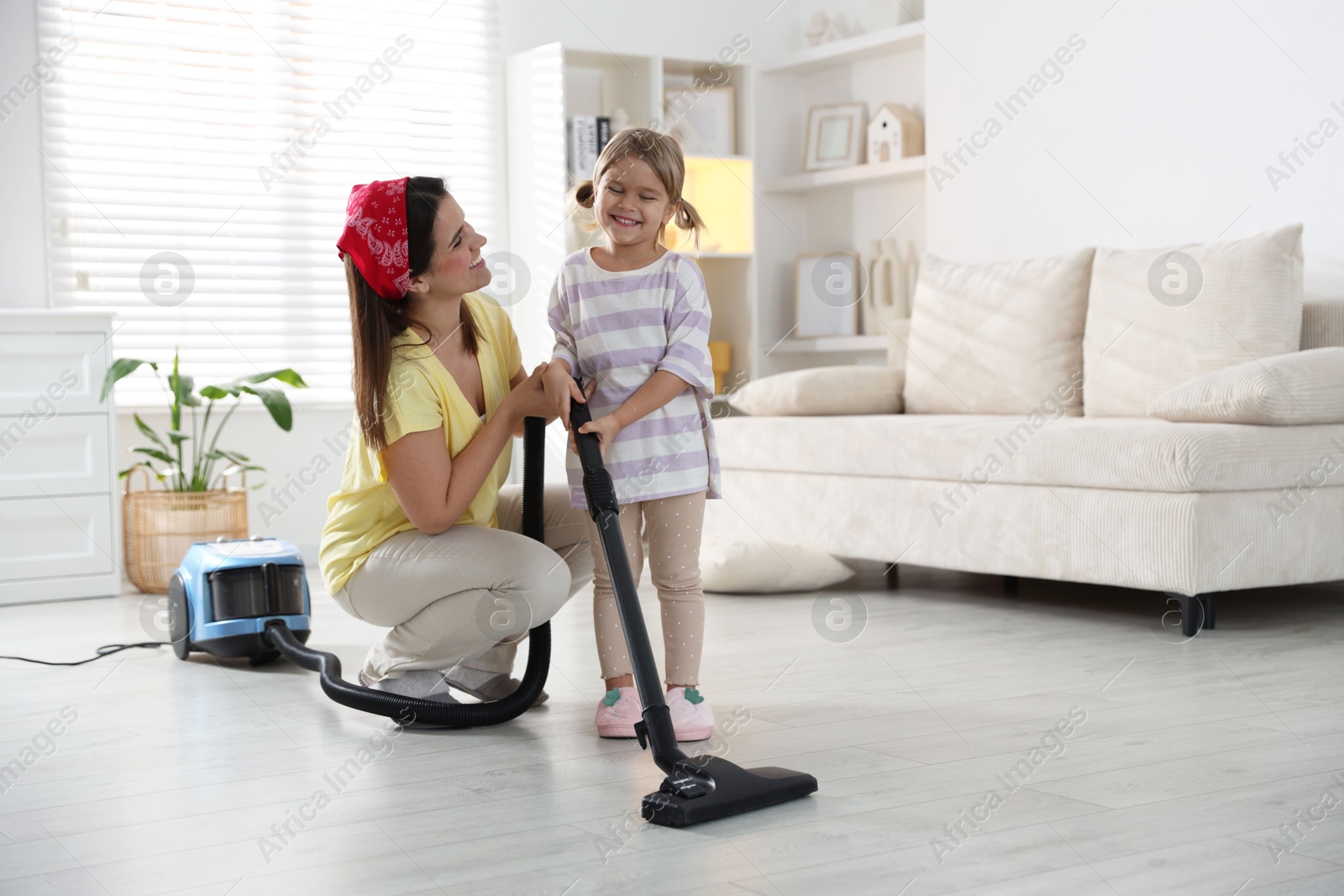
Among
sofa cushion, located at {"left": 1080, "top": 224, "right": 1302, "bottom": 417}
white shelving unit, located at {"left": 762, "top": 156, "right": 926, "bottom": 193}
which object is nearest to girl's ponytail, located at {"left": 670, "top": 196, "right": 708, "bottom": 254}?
sofa cushion, located at {"left": 1080, "top": 224, "right": 1302, "bottom": 417}

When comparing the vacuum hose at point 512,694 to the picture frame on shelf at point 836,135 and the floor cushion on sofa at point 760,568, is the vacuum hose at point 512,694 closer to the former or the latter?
the floor cushion on sofa at point 760,568

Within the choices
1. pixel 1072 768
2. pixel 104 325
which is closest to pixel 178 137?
Answer: pixel 104 325

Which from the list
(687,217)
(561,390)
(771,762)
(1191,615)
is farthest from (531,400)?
(1191,615)

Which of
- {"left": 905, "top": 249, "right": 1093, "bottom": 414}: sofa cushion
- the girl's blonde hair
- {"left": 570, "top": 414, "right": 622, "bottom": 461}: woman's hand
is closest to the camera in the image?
{"left": 570, "top": 414, "right": 622, "bottom": 461}: woman's hand

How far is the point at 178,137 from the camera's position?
14.0 ft

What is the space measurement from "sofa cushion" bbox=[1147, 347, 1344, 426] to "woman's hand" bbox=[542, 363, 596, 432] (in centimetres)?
152

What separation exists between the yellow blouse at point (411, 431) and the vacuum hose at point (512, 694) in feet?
0.16

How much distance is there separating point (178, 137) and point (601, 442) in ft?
9.75

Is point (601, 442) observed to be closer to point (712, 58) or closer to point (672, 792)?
point (672, 792)

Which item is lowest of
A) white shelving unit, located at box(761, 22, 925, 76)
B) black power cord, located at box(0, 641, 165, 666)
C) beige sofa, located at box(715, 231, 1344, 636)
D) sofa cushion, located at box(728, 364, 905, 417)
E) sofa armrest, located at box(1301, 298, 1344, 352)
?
black power cord, located at box(0, 641, 165, 666)

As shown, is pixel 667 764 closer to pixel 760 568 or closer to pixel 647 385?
pixel 647 385

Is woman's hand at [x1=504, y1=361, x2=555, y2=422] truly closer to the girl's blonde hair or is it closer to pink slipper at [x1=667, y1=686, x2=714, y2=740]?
the girl's blonde hair

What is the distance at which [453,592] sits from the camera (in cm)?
198

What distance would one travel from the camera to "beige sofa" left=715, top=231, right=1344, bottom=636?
2.69m
